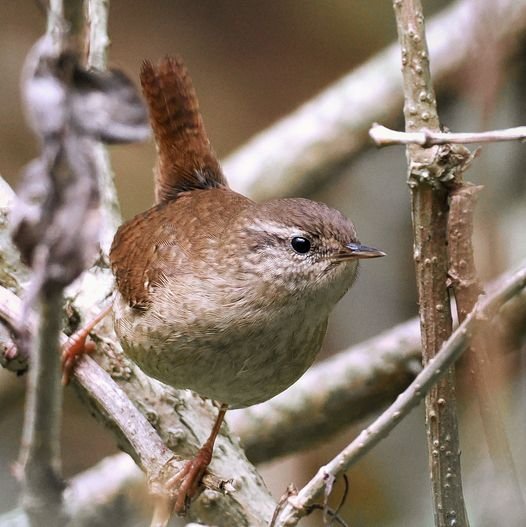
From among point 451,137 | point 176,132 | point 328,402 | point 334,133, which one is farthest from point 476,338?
point 334,133

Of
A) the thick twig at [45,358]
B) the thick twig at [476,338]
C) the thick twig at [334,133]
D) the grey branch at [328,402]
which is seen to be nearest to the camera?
the thick twig at [45,358]

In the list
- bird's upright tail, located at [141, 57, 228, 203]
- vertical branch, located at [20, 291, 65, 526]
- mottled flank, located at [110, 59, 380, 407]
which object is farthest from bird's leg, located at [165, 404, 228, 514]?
vertical branch, located at [20, 291, 65, 526]

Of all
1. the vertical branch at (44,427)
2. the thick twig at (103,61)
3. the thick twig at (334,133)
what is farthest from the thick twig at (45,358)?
the thick twig at (334,133)

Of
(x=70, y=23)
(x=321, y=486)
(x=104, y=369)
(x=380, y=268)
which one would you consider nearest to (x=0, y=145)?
(x=380, y=268)

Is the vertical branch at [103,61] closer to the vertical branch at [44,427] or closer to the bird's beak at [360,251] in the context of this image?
the bird's beak at [360,251]

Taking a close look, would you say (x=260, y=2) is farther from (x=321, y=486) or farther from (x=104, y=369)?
(x=321, y=486)

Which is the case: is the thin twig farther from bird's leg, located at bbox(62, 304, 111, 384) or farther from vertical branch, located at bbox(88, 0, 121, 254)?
vertical branch, located at bbox(88, 0, 121, 254)
